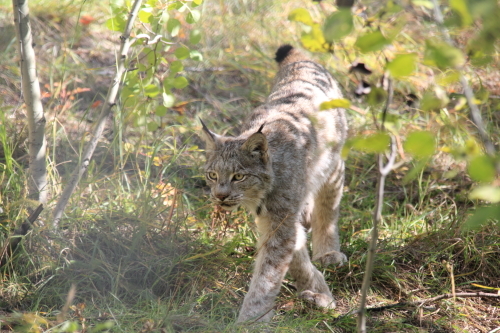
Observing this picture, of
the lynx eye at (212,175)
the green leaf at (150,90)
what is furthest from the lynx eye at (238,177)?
the green leaf at (150,90)

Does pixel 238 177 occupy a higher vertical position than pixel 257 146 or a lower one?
lower

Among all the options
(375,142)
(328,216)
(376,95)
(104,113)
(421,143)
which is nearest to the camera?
(421,143)

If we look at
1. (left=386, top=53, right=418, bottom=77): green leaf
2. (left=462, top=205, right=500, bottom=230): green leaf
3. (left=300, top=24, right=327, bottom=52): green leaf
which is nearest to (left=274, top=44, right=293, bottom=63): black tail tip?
(left=300, top=24, right=327, bottom=52): green leaf

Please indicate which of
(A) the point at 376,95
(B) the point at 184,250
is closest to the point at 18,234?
(B) the point at 184,250

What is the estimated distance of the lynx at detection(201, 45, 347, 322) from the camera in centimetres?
326

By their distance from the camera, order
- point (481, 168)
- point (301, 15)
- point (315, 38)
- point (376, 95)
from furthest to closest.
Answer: point (315, 38), point (301, 15), point (376, 95), point (481, 168)

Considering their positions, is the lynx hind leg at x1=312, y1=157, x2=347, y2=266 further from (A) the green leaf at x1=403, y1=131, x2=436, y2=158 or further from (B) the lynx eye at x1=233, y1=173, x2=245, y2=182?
(A) the green leaf at x1=403, y1=131, x2=436, y2=158

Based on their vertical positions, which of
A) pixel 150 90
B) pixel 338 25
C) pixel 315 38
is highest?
pixel 338 25

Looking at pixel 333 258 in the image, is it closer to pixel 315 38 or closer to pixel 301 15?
pixel 315 38

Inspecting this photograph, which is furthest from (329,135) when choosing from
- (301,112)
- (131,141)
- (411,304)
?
(131,141)

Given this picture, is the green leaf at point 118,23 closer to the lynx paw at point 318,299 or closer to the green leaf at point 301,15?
the green leaf at point 301,15

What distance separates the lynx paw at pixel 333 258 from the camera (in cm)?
381

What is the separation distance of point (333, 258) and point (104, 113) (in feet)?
6.25

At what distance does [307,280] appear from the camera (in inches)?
134
